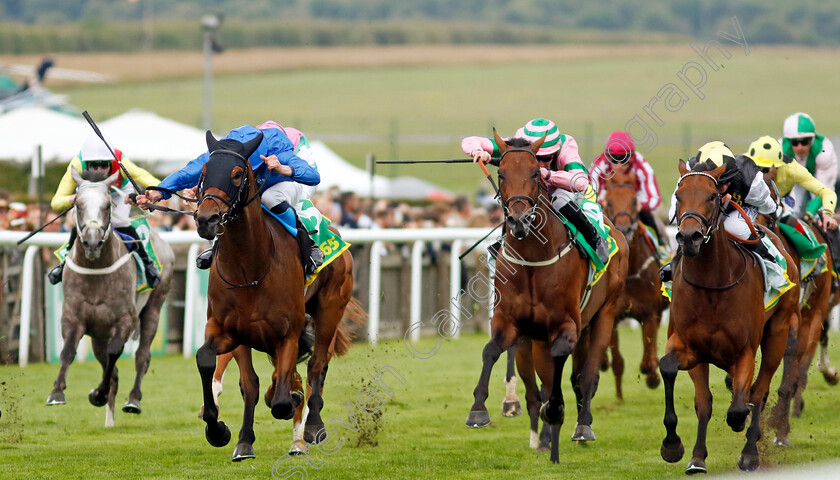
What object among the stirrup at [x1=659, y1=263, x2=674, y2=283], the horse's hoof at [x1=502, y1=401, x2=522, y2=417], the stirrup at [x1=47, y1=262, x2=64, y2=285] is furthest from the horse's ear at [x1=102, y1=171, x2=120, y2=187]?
→ the stirrup at [x1=659, y1=263, x2=674, y2=283]

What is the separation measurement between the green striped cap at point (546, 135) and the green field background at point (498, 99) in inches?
1154

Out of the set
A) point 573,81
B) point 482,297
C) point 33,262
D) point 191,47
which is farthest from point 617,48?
point 33,262

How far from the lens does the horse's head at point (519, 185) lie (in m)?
5.98

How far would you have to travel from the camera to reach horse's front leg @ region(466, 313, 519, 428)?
20.1 ft

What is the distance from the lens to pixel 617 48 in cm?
4897

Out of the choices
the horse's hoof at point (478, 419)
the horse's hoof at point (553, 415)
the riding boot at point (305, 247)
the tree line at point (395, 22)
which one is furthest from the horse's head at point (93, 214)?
the tree line at point (395, 22)

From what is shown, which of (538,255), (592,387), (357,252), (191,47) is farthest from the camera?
(191,47)

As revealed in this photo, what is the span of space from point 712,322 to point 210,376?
268 centimetres

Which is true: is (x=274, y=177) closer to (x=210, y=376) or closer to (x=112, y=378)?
(x=210, y=376)

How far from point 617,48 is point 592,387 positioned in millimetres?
43382

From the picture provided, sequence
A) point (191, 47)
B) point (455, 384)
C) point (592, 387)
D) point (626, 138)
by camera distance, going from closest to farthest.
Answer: point (592, 387) → point (626, 138) → point (455, 384) → point (191, 47)

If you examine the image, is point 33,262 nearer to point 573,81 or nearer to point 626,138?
point 626,138

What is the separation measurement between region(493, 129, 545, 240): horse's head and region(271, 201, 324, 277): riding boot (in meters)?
1.16

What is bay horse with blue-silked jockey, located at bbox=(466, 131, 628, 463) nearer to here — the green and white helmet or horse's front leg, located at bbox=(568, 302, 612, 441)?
horse's front leg, located at bbox=(568, 302, 612, 441)
